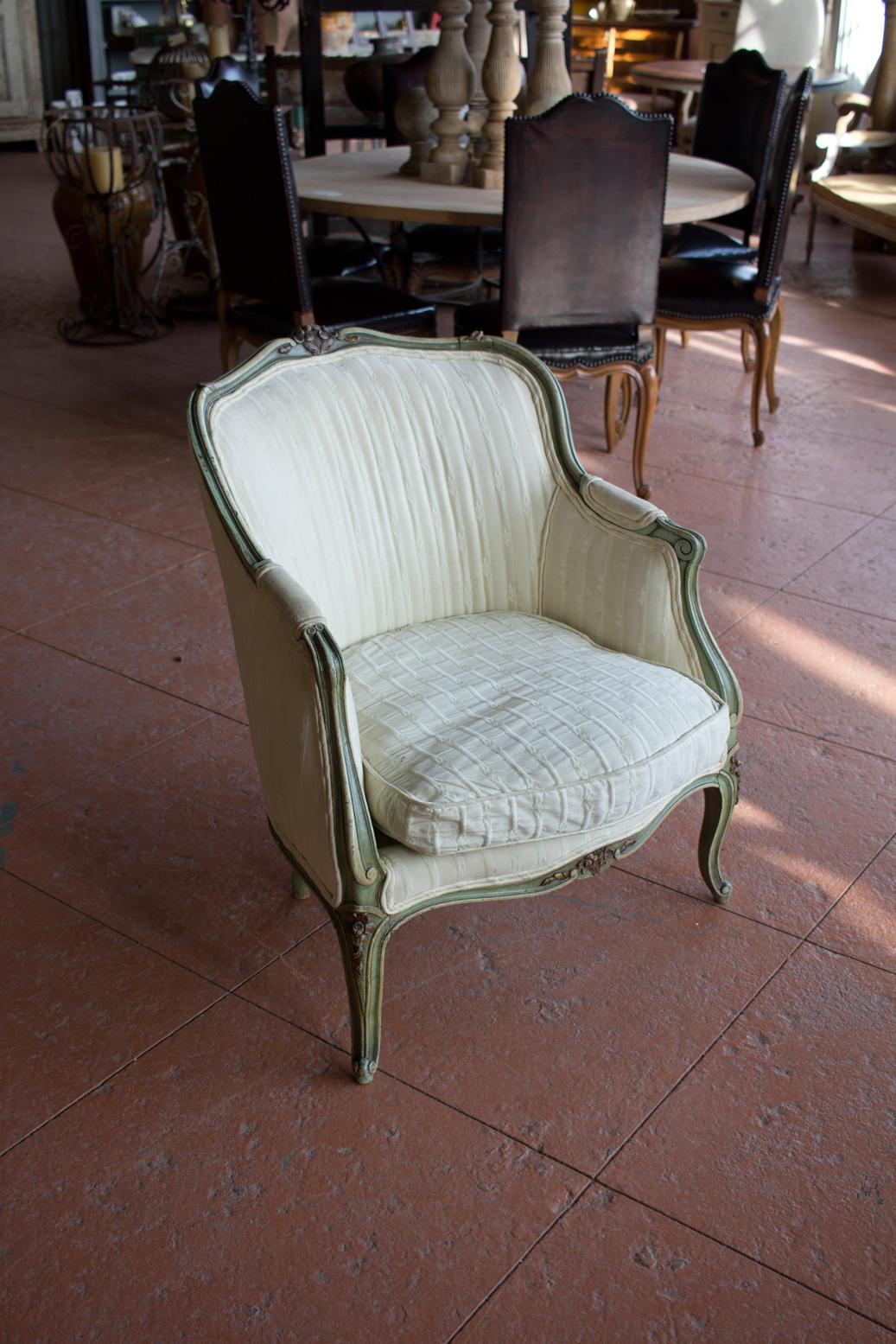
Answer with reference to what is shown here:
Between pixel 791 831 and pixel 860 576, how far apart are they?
1180 millimetres

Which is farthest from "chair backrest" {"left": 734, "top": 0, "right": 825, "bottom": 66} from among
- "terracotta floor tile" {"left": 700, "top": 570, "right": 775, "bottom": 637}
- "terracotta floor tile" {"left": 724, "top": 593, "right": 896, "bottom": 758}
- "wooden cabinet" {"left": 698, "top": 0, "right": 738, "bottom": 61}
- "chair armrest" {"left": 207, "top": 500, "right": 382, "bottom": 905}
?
"chair armrest" {"left": 207, "top": 500, "right": 382, "bottom": 905}

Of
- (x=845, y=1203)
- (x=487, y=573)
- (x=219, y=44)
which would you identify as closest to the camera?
(x=845, y=1203)

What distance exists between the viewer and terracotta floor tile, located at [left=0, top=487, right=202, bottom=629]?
3.09 metres

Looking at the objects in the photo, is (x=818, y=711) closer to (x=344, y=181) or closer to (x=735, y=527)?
(x=735, y=527)

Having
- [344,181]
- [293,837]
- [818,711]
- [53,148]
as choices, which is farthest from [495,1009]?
[53,148]

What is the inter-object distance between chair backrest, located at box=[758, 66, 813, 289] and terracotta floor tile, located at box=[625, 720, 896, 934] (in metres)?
1.81

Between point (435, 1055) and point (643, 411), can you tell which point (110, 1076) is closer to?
point (435, 1055)

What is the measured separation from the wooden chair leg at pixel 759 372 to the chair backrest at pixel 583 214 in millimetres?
556

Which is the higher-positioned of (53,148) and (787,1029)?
(53,148)

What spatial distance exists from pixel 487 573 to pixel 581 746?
52cm

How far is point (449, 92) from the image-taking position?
380 centimetres

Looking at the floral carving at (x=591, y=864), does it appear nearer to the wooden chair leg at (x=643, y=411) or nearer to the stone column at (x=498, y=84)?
the wooden chair leg at (x=643, y=411)

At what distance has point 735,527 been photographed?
351 centimetres

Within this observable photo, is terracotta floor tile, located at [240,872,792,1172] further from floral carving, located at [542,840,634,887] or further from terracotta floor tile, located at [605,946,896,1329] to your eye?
floral carving, located at [542,840,634,887]
